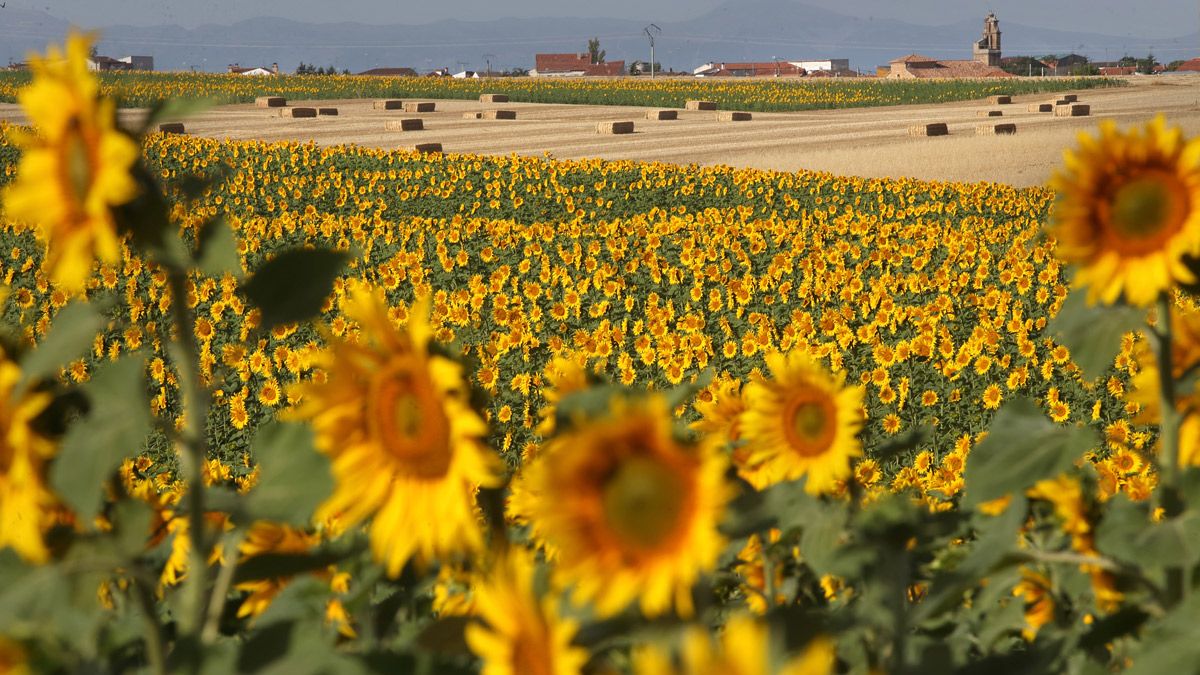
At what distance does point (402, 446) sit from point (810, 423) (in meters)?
0.62

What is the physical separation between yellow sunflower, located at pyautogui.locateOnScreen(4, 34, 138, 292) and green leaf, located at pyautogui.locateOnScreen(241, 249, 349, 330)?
0.17 metres

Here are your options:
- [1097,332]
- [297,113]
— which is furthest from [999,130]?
[1097,332]

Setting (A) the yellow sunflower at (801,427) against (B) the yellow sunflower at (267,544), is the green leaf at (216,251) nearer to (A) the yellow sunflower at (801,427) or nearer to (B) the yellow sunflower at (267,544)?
(B) the yellow sunflower at (267,544)

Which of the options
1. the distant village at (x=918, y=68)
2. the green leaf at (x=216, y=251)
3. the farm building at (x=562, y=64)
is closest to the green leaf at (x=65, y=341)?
the green leaf at (x=216, y=251)

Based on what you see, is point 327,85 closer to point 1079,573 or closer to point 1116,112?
point 1116,112

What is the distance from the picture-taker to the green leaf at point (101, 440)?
105 cm

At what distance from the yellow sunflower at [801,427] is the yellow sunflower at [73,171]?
789 millimetres

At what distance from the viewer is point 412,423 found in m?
1.17

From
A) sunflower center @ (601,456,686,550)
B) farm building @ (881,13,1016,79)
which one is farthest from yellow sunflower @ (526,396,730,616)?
farm building @ (881,13,1016,79)

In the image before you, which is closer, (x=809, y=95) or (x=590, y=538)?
(x=590, y=538)

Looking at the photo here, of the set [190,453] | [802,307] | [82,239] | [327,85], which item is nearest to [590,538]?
[190,453]

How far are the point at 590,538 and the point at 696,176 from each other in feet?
56.4

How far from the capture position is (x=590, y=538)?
946 millimetres

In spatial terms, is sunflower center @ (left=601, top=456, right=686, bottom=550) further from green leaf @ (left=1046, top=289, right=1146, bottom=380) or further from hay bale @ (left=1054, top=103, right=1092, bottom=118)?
hay bale @ (left=1054, top=103, right=1092, bottom=118)
